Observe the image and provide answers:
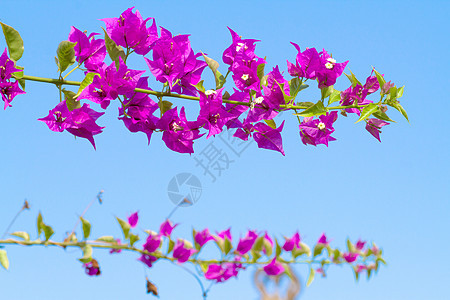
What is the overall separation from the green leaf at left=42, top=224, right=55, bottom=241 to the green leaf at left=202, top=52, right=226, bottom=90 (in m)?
0.59

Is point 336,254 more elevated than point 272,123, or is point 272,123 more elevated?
point 336,254

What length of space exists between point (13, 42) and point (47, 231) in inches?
20.5

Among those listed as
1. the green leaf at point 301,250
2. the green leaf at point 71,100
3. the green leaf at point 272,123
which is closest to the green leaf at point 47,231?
the green leaf at point 71,100

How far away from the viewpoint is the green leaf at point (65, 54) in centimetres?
84

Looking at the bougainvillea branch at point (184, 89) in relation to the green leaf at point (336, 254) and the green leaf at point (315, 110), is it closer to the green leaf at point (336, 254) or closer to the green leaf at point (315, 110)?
the green leaf at point (315, 110)

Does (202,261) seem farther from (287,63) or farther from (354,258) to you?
(354,258)

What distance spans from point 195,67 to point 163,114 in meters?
0.12

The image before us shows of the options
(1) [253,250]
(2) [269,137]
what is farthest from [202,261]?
(2) [269,137]

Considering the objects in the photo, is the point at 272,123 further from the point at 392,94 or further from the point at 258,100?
the point at 392,94

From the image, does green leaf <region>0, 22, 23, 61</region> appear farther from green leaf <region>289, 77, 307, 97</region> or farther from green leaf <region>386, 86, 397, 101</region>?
green leaf <region>386, 86, 397, 101</region>

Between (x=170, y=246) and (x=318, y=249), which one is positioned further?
(x=318, y=249)

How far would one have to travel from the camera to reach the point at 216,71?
93cm

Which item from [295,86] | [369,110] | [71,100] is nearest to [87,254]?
[71,100]

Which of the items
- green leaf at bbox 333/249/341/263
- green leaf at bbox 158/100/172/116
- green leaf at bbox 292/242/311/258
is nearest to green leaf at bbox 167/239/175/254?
green leaf at bbox 292/242/311/258
